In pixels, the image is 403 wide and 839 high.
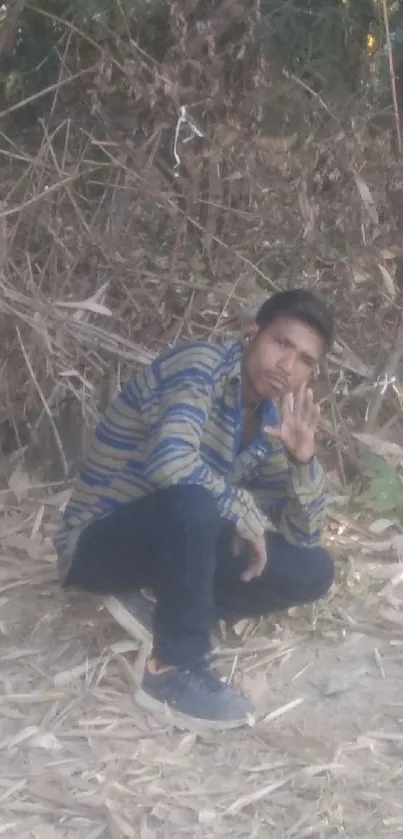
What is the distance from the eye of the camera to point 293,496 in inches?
116

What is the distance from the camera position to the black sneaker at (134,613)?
3.05 metres

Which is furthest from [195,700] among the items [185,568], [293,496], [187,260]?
[187,260]

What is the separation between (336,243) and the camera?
4.13m

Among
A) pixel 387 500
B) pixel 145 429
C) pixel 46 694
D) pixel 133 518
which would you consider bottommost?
pixel 387 500

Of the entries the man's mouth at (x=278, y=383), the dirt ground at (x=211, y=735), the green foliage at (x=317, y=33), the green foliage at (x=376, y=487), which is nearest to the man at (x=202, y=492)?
the man's mouth at (x=278, y=383)

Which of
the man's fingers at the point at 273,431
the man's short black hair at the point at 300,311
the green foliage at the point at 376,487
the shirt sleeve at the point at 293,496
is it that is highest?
the man's short black hair at the point at 300,311

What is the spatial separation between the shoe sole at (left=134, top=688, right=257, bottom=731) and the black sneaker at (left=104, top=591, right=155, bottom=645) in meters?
0.27

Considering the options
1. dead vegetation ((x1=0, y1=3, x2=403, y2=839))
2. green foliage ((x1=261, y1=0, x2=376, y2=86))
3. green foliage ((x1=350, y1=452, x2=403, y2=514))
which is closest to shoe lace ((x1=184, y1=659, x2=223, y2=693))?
dead vegetation ((x1=0, y1=3, x2=403, y2=839))

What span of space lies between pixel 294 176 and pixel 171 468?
Result: 1.79 metres

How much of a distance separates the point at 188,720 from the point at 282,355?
0.89m

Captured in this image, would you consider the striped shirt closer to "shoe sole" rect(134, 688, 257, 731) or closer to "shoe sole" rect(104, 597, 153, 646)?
"shoe sole" rect(104, 597, 153, 646)

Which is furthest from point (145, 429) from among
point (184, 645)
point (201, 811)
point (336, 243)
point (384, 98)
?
point (384, 98)

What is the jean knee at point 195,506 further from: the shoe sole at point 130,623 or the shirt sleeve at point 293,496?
the shoe sole at point 130,623

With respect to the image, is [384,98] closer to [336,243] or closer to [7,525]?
[336,243]
